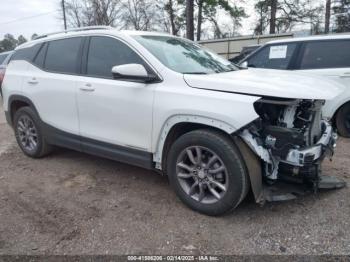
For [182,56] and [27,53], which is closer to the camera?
[182,56]

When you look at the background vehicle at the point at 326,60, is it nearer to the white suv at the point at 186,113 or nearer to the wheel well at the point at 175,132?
the white suv at the point at 186,113

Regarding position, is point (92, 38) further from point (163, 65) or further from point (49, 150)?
point (49, 150)

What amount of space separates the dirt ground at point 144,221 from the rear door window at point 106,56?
4.65 feet

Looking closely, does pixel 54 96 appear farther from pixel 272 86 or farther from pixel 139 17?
pixel 139 17

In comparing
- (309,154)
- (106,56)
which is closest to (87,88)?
(106,56)

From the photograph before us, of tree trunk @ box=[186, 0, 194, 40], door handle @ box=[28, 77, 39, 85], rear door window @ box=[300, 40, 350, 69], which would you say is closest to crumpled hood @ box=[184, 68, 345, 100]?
door handle @ box=[28, 77, 39, 85]

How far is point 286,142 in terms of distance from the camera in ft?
9.79

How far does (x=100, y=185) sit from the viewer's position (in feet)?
13.6

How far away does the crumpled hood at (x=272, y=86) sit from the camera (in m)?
2.81

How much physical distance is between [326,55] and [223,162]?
414 cm

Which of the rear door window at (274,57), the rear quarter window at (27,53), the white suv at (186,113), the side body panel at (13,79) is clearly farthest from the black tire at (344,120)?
the side body panel at (13,79)

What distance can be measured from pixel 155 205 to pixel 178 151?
0.70 meters

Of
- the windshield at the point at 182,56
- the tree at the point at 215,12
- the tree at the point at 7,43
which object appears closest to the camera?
the windshield at the point at 182,56

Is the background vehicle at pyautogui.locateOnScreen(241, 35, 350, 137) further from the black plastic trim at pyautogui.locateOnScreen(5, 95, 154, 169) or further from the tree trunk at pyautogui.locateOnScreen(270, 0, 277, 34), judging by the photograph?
the tree trunk at pyautogui.locateOnScreen(270, 0, 277, 34)
